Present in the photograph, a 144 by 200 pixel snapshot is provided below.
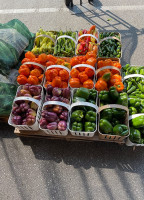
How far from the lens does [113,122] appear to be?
272cm

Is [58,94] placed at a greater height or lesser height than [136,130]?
greater

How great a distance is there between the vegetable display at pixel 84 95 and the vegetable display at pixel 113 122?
296mm

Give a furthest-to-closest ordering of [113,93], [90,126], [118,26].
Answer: [118,26]
[113,93]
[90,126]

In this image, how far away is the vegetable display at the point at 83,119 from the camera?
2607 mm

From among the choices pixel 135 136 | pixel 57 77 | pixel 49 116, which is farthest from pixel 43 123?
pixel 135 136

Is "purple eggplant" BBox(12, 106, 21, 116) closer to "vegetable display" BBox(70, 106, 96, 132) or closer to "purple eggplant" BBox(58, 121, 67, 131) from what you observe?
"purple eggplant" BBox(58, 121, 67, 131)

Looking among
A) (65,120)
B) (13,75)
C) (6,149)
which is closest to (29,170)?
→ (6,149)

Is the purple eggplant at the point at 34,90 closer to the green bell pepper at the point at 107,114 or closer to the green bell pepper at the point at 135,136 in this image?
the green bell pepper at the point at 107,114

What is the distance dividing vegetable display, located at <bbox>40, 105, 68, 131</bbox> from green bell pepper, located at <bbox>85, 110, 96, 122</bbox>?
33 centimetres

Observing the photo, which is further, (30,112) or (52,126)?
(30,112)

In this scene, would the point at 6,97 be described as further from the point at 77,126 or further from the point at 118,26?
the point at 118,26

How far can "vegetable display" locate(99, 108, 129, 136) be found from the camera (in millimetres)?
2529

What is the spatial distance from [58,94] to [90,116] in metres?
0.64

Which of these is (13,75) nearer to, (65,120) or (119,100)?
(65,120)
